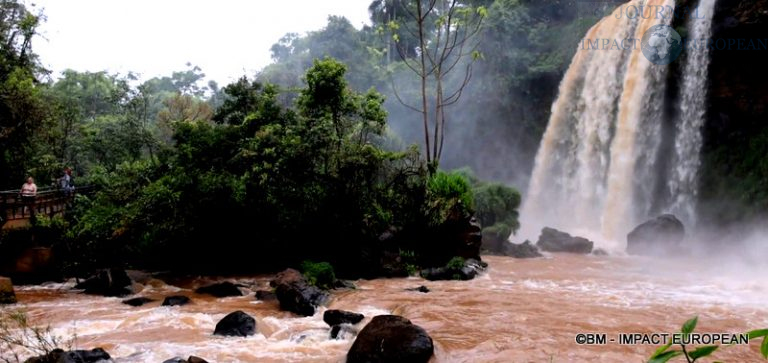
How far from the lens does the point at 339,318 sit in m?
8.54

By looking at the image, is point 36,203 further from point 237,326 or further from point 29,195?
point 237,326

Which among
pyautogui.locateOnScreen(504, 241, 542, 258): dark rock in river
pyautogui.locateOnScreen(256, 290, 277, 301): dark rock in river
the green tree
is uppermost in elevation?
the green tree

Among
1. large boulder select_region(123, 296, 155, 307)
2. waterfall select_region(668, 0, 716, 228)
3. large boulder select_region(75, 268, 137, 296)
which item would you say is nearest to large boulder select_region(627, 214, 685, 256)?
waterfall select_region(668, 0, 716, 228)

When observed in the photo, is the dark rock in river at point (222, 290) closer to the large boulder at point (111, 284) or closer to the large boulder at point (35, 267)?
the large boulder at point (111, 284)

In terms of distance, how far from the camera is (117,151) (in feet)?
63.7

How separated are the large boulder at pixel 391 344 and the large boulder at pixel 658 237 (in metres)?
13.7

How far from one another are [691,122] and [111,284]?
2047cm

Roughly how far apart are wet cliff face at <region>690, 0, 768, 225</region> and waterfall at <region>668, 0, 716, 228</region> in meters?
0.27

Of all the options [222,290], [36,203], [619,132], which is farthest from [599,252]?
[36,203]

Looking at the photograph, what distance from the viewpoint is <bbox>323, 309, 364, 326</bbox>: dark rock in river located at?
27.9ft

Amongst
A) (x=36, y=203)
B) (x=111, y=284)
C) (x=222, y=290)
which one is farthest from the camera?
(x=36, y=203)

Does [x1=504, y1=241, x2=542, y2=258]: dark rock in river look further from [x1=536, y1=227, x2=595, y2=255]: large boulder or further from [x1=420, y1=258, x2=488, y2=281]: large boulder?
[x1=420, y1=258, x2=488, y2=281]: large boulder

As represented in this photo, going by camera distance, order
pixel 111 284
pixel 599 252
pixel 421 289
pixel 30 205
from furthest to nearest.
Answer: pixel 599 252 → pixel 30 205 → pixel 421 289 → pixel 111 284

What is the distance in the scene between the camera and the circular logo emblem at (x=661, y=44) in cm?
1992
